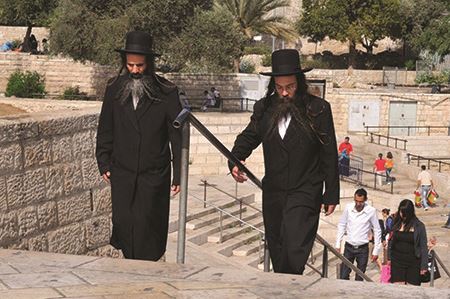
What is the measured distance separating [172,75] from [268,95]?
2806cm

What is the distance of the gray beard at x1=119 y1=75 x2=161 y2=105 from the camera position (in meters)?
5.54

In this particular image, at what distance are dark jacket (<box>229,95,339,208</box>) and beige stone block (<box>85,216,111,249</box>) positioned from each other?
7.25 feet

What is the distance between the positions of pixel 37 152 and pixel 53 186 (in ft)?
1.15

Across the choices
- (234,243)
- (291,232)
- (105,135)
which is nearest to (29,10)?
(234,243)

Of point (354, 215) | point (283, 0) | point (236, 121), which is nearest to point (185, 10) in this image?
point (236, 121)

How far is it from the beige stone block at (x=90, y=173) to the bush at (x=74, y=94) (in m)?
25.0

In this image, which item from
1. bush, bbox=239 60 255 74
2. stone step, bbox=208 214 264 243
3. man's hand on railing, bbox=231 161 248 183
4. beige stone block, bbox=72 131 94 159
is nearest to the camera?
man's hand on railing, bbox=231 161 248 183

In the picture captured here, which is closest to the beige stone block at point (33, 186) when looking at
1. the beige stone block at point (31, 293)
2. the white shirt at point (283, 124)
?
the beige stone block at point (31, 293)

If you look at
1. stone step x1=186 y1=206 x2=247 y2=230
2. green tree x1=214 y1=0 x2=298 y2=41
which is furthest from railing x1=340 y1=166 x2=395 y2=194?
green tree x1=214 y1=0 x2=298 y2=41

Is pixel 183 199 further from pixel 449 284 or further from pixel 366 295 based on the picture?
pixel 449 284

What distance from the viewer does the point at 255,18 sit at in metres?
37.2

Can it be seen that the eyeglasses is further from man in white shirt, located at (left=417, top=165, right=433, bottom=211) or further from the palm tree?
the palm tree

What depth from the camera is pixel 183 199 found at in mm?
5422

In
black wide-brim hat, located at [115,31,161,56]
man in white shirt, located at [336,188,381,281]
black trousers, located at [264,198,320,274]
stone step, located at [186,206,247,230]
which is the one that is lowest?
stone step, located at [186,206,247,230]
